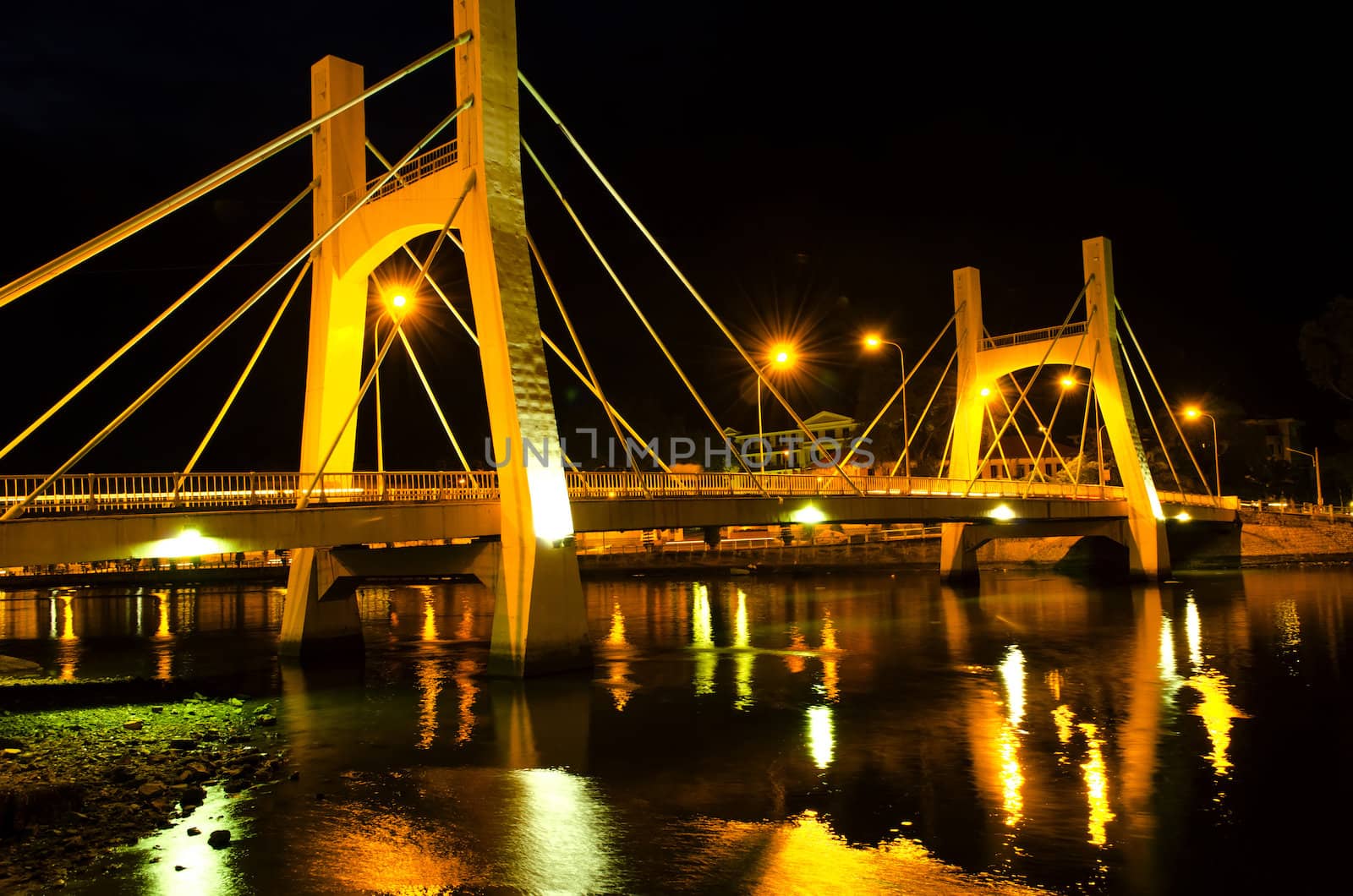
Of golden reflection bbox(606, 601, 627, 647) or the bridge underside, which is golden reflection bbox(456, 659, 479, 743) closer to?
the bridge underside

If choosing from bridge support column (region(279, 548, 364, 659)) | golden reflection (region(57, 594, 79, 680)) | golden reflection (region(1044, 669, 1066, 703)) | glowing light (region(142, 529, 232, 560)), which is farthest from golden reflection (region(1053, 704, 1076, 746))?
golden reflection (region(57, 594, 79, 680))

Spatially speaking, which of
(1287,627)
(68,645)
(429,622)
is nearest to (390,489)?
(429,622)

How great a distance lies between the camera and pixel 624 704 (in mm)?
19656

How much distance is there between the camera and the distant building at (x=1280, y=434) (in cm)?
8342

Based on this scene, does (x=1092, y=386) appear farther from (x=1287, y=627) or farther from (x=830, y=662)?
(x=830, y=662)

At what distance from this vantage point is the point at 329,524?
19906 millimetres

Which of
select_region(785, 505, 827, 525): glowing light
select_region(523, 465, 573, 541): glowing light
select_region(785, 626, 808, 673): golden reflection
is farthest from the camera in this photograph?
select_region(785, 505, 827, 525): glowing light

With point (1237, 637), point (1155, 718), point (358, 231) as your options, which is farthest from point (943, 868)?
point (1237, 637)

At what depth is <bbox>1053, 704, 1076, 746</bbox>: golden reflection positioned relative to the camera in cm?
1662

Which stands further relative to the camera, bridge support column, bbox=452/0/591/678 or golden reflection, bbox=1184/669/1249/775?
bridge support column, bbox=452/0/591/678

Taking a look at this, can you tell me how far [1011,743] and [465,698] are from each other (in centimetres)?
973

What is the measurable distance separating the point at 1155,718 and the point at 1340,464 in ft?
187

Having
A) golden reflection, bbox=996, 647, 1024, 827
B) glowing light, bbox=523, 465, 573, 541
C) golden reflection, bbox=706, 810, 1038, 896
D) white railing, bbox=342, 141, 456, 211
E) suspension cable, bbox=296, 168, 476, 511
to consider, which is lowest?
golden reflection, bbox=996, 647, 1024, 827

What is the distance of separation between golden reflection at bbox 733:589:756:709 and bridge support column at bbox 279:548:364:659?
8.68m
